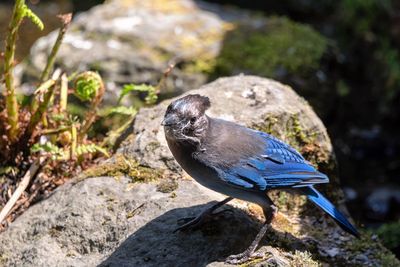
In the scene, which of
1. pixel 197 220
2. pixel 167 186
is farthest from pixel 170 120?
pixel 167 186

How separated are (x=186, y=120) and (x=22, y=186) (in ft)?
5.17

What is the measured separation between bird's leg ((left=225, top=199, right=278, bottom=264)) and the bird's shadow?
0.08 metres

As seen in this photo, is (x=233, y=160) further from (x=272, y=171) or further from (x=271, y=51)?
(x=271, y=51)

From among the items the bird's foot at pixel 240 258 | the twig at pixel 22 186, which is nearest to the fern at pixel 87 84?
the twig at pixel 22 186

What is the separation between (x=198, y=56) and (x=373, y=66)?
269cm

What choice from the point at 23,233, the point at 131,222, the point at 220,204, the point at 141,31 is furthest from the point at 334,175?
the point at 141,31

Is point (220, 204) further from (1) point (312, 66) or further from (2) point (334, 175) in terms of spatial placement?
(1) point (312, 66)

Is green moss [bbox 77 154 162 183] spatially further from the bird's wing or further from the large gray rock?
the large gray rock

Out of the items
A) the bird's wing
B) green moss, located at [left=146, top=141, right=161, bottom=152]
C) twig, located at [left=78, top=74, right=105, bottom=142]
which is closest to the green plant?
twig, located at [left=78, top=74, right=105, bottom=142]

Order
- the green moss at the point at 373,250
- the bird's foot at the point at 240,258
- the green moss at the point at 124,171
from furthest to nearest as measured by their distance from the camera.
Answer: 1. the green moss at the point at 124,171
2. the green moss at the point at 373,250
3. the bird's foot at the point at 240,258

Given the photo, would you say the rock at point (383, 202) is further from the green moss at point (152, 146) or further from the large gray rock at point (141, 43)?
the green moss at point (152, 146)

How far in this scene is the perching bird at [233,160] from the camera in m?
3.95

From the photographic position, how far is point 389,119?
9023 mm

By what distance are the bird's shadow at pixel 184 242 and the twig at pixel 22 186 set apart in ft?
3.27
